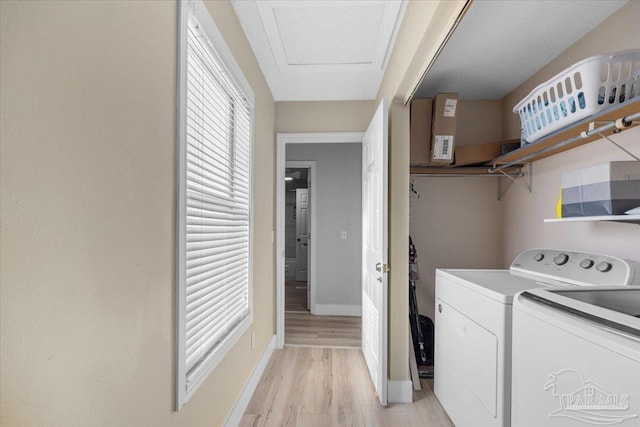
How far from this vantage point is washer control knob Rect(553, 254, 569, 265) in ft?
5.16

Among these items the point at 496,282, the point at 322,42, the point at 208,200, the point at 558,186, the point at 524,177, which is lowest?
the point at 496,282

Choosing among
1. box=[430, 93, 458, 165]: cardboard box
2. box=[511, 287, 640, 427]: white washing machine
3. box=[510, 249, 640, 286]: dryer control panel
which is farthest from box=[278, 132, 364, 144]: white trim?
box=[511, 287, 640, 427]: white washing machine

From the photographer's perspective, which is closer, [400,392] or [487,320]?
[487,320]

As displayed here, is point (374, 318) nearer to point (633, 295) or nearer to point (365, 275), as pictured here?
point (365, 275)

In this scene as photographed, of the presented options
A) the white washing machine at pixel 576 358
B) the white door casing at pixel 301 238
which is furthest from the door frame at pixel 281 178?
the white door casing at pixel 301 238

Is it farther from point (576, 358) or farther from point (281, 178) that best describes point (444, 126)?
point (576, 358)

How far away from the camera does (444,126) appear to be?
2.32 metres

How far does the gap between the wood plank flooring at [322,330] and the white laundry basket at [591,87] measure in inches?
99.7

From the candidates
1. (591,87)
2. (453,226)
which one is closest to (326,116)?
(453,226)

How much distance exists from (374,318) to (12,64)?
232 centimetres

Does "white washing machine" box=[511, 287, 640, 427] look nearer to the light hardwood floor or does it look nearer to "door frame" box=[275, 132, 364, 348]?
the light hardwood floor

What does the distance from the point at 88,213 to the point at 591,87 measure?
6.62ft

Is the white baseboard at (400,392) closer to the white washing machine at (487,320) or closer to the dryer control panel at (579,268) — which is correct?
the white washing machine at (487,320)

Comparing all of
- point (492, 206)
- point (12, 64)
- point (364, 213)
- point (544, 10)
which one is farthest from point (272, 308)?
point (544, 10)
